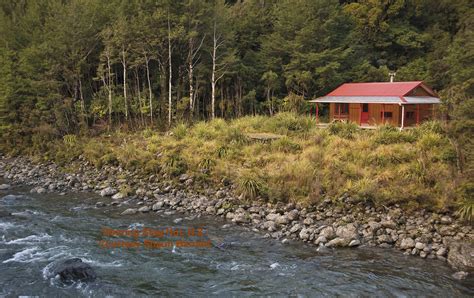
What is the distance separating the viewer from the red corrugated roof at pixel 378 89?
21.9 m

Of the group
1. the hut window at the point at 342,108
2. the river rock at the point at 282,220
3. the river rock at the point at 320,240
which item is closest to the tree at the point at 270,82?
the hut window at the point at 342,108

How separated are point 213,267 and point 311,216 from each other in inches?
162

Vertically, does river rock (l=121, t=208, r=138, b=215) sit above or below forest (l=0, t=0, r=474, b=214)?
below

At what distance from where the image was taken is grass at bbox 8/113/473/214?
1263 cm

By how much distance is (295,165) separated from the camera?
47.4ft

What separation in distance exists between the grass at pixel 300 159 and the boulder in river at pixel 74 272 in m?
6.47

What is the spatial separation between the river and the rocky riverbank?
1.45 feet

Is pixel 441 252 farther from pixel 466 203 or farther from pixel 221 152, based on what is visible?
pixel 221 152

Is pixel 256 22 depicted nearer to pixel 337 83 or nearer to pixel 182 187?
pixel 337 83

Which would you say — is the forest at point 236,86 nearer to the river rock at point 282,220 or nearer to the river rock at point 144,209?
the river rock at point 282,220

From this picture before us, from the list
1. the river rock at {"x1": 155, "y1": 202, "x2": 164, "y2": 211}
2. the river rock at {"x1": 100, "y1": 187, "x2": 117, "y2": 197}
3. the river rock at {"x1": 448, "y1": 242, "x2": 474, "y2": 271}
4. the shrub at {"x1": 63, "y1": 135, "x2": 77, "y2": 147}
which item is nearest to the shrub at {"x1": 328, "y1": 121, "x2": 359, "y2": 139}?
the river rock at {"x1": 448, "y1": 242, "x2": 474, "y2": 271}

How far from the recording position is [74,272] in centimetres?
845

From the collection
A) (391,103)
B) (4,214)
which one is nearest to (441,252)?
(4,214)

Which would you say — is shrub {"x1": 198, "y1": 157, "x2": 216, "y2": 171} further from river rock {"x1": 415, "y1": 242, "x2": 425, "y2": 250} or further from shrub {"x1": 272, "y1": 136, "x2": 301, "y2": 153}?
river rock {"x1": 415, "y1": 242, "x2": 425, "y2": 250}
